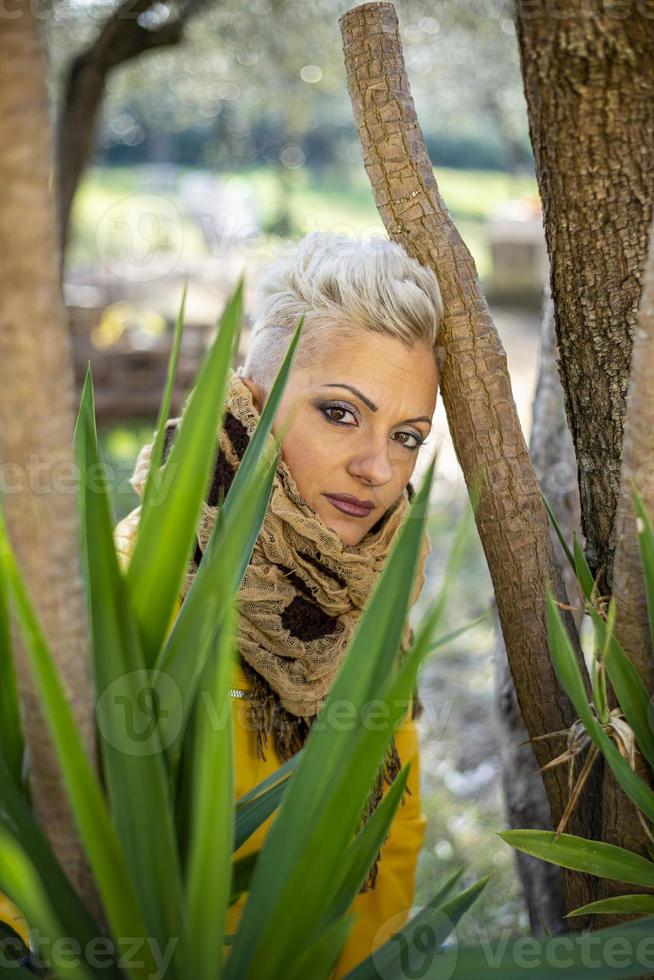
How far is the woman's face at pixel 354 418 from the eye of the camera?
1812 millimetres

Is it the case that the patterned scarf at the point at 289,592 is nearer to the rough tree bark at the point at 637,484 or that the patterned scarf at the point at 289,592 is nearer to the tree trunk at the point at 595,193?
the tree trunk at the point at 595,193

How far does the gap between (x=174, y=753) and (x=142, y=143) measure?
75.1 ft

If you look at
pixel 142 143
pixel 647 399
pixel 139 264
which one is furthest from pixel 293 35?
pixel 142 143

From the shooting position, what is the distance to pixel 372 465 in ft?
6.01

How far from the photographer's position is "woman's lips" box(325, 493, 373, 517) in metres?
1.86

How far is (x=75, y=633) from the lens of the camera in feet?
3.18

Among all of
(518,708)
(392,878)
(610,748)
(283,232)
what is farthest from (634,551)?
(283,232)

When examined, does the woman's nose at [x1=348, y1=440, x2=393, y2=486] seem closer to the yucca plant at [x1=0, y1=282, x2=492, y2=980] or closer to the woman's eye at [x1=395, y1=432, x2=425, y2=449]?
the woman's eye at [x1=395, y1=432, x2=425, y2=449]

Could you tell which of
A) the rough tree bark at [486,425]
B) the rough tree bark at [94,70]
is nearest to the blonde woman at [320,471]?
the rough tree bark at [486,425]

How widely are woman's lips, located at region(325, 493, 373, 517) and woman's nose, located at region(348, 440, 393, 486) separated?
2.1 inches

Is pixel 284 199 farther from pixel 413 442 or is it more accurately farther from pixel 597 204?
pixel 597 204

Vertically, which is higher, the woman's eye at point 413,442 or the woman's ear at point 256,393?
the woman's ear at point 256,393

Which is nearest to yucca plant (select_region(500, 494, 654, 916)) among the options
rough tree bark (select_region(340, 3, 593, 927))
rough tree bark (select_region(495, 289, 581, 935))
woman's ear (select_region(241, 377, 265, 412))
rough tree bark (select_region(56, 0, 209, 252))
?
rough tree bark (select_region(340, 3, 593, 927))

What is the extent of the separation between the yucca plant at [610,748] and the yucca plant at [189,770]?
12.7 inches
